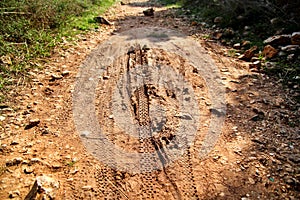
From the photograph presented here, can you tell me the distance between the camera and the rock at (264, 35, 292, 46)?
143 inches

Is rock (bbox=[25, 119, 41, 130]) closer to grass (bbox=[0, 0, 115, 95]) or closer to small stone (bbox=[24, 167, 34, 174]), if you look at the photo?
small stone (bbox=[24, 167, 34, 174])

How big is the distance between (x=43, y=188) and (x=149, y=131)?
3.26ft

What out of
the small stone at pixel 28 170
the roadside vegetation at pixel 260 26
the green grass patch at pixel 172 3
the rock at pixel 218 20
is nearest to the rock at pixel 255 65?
the roadside vegetation at pixel 260 26

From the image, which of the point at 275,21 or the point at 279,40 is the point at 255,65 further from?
the point at 275,21

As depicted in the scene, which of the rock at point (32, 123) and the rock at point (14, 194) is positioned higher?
the rock at point (32, 123)

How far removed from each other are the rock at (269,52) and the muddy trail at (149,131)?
0.38m

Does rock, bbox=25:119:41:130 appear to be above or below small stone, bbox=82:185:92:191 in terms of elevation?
above

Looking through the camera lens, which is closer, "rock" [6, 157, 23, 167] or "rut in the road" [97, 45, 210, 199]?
"rut in the road" [97, 45, 210, 199]

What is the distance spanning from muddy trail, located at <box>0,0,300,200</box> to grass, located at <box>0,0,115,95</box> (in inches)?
8.8

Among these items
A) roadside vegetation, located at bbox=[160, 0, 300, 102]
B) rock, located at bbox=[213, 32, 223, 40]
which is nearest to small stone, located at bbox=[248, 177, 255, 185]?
roadside vegetation, located at bbox=[160, 0, 300, 102]

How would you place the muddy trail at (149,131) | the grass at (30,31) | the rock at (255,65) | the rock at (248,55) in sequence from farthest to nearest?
1. the rock at (248,55)
2. the rock at (255,65)
3. the grass at (30,31)
4. the muddy trail at (149,131)

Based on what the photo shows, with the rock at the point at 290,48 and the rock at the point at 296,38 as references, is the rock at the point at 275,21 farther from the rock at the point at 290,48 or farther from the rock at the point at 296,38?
the rock at the point at 290,48

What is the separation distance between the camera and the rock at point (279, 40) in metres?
3.62

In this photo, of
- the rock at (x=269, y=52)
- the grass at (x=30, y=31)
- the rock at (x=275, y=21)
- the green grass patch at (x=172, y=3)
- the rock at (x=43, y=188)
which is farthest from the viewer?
the green grass patch at (x=172, y=3)
